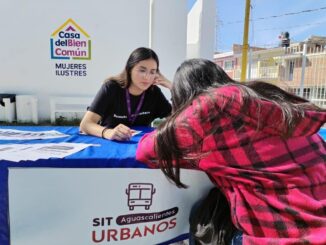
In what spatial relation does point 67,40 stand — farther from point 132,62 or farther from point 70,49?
point 132,62

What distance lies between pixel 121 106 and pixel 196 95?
0.95 meters

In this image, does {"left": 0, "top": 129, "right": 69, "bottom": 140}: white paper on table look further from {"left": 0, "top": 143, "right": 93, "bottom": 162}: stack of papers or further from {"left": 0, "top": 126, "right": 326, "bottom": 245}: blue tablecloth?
{"left": 0, "top": 126, "right": 326, "bottom": 245}: blue tablecloth

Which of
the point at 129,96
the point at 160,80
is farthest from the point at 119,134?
the point at 160,80

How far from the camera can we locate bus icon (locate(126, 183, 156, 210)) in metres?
1.19

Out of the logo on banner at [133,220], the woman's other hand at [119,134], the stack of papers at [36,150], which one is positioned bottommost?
the logo on banner at [133,220]

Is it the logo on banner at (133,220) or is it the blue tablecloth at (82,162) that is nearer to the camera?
the blue tablecloth at (82,162)

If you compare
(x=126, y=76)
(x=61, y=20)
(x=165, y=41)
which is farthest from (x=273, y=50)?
(x=126, y=76)

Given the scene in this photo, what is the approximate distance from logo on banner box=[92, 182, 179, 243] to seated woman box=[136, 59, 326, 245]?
0.33 m

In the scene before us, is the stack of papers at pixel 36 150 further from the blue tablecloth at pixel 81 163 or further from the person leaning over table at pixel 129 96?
the person leaning over table at pixel 129 96

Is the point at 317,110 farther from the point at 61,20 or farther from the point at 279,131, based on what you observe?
the point at 61,20

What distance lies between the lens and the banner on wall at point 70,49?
5.16 m

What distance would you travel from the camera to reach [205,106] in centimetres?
91

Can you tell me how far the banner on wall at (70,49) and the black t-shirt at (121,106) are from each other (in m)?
3.61

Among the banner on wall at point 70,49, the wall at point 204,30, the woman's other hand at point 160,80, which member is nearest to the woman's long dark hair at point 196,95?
the woman's other hand at point 160,80
